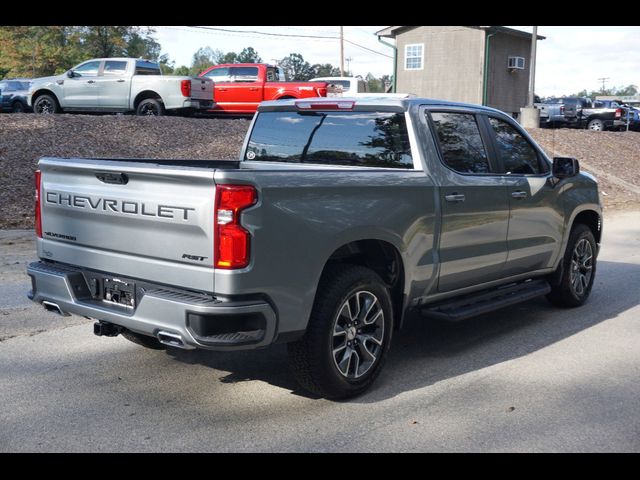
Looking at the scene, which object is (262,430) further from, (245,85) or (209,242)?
(245,85)

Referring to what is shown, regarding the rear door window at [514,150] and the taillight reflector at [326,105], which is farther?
the rear door window at [514,150]

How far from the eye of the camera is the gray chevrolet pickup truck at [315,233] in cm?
416

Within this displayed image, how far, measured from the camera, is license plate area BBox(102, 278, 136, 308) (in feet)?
14.7

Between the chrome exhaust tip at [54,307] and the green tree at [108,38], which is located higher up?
the green tree at [108,38]

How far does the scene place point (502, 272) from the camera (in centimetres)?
626

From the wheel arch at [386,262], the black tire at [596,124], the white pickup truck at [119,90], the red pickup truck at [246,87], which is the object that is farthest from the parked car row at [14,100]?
the black tire at [596,124]

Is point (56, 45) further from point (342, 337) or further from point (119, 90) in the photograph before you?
point (342, 337)

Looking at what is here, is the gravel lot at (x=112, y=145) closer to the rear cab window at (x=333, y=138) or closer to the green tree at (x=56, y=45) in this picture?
the rear cab window at (x=333, y=138)

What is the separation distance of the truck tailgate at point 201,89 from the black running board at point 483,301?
14.2 metres

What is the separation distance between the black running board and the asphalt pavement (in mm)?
365

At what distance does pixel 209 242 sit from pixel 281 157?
215 centimetres

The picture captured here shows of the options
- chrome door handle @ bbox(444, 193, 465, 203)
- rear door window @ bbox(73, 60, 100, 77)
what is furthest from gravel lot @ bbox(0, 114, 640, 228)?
chrome door handle @ bbox(444, 193, 465, 203)
